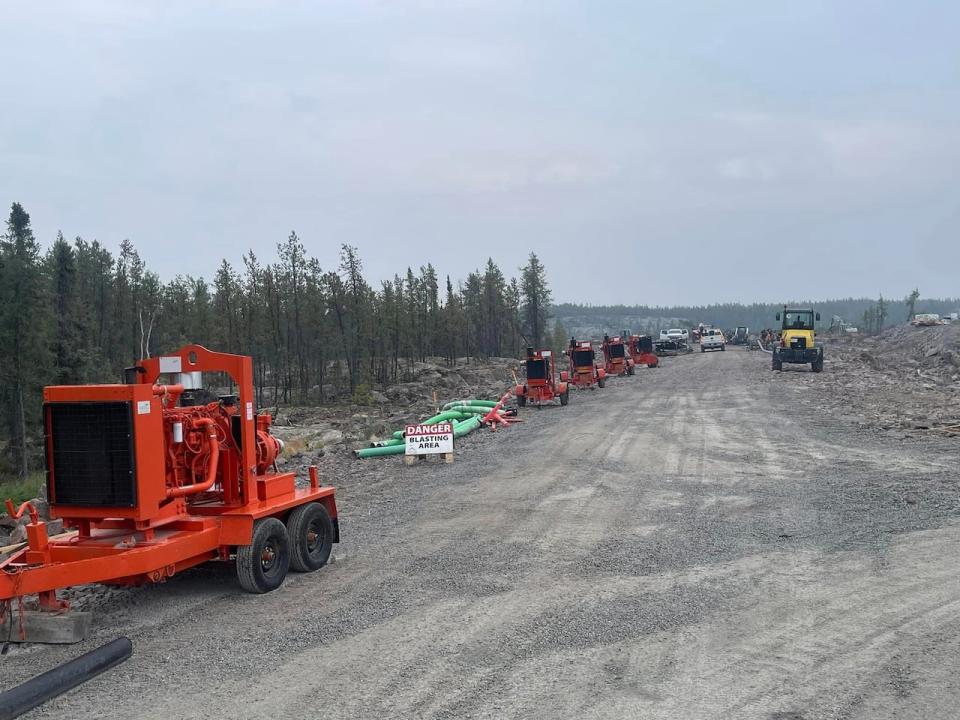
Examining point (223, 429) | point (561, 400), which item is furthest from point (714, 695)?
point (561, 400)

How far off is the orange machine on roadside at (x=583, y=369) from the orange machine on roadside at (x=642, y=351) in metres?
13.0

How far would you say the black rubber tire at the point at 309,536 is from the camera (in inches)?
319

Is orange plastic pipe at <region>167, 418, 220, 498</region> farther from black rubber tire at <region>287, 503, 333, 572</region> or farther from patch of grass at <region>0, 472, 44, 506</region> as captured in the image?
patch of grass at <region>0, 472, 44, 506</region>

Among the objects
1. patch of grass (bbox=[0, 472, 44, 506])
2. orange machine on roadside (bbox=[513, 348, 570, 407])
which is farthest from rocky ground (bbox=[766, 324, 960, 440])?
patch of grass (bbox=[0, 472, 44, 506])

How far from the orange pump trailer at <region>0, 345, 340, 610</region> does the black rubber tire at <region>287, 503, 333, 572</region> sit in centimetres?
2

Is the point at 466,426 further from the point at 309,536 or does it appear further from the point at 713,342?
the point at 713,342

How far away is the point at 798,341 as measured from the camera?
117 ft

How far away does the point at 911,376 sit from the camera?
107ft

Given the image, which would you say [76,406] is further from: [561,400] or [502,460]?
[561,400]

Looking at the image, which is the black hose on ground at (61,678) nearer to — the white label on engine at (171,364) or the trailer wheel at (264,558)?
the trailer wheel at (264,558)

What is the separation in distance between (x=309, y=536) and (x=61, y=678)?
322 cm

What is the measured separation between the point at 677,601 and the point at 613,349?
32395 mm

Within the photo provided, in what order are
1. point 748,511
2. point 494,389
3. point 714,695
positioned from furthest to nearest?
point 494,389
point 748,511
point 714,695

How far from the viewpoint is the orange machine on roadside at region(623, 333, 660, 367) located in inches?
1822
